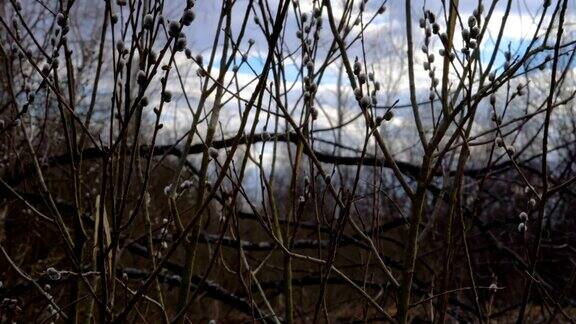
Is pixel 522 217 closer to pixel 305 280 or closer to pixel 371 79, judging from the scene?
pixel 371 79

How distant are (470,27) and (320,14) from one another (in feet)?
1.98

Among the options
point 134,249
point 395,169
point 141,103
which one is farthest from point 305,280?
point 141,103

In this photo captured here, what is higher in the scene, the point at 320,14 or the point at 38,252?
the point at 320,14

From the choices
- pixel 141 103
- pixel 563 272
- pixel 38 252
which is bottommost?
pixel 563 272

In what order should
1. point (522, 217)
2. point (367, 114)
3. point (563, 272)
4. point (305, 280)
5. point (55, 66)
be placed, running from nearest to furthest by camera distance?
1. point (55, 66)
2. point (367, 114)
3. point (522, 217)
4. point (305, 280)
5. point (563, 272)

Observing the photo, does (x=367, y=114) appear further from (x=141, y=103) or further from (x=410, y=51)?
(x=141, y=103)

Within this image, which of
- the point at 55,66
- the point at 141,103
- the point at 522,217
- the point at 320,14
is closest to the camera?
the point at 141,103

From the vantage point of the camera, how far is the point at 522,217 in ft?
6.76

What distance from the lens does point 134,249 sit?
5316 millimetres

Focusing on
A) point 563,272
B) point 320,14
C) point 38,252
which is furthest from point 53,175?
point 563,272

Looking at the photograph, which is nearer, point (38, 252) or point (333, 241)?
point (333, 241)

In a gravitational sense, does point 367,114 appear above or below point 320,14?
below

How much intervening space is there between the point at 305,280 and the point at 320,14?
3073 millimetres

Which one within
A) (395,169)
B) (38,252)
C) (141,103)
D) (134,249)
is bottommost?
(38,252)
